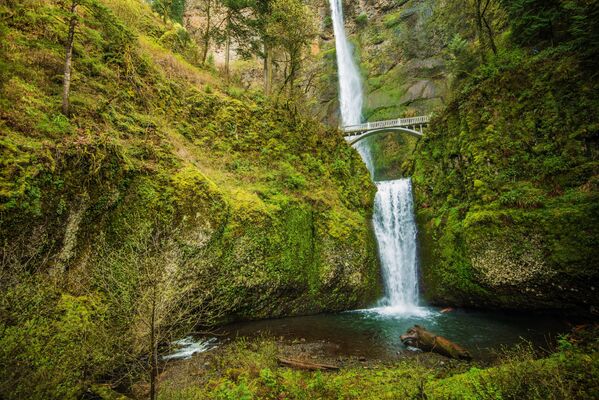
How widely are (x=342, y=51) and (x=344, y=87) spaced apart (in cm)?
658

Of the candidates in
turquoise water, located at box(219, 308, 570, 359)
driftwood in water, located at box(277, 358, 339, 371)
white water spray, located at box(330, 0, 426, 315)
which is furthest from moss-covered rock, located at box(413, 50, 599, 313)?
driftwood in water, located at box(277, 358, 339, 371)

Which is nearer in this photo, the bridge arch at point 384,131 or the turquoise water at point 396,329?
the turquoise water at point 396,329

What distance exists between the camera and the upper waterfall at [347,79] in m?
39.1

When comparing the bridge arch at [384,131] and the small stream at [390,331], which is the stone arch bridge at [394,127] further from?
the small stream at [390,331]

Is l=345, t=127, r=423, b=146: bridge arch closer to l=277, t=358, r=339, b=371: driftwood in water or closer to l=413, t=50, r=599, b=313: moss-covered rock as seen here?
l=413, t=50, r=599, b=313: moss-covered rock

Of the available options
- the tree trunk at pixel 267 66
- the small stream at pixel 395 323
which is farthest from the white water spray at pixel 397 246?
the tree trunk at pixel 267 66

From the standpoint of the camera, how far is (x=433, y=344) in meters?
9.63

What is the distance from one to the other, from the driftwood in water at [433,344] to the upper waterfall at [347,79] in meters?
31.6

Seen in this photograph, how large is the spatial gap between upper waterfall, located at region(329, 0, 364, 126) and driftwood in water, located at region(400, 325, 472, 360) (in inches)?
1243

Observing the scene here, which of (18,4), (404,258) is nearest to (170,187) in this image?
(18,4)

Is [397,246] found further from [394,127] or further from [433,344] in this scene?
[394,127]

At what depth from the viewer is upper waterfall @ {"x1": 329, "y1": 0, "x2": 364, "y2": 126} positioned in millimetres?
39125

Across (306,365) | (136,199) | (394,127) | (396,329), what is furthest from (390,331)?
(394,127)

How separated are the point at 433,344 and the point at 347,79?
38380 mm
